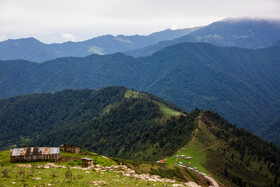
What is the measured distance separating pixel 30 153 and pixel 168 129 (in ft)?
468

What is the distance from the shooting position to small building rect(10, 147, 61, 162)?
63625mm

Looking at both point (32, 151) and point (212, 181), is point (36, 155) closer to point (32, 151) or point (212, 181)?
point (32, 151)

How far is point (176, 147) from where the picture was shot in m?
154

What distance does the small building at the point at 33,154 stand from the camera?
6362 centimetres

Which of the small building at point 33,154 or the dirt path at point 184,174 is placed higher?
the small building at point 33,154

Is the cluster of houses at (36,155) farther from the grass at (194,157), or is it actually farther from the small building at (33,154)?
the grass at (194,157)

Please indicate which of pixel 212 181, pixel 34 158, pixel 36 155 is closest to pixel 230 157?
pixel 212 181

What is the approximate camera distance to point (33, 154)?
65312 millimetres

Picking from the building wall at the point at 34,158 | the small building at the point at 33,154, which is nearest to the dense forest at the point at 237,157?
the building wall at the point at 34,158

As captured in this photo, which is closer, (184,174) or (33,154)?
(33,154)

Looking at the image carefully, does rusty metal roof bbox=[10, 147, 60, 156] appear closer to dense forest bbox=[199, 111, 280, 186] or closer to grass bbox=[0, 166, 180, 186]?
grass bbox=[0, 166, 180, 186]

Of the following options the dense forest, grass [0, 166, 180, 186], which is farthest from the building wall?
the dense forest

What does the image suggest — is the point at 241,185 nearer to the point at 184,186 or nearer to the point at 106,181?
the point at 184,186

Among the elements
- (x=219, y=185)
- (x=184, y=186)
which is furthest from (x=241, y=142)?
(x=184, y=186)
